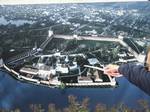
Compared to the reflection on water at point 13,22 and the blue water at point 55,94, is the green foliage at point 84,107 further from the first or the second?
the reflection on water at point 13,22

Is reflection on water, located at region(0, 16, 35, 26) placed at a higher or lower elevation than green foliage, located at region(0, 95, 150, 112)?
higher

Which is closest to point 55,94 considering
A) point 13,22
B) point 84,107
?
point 84,107

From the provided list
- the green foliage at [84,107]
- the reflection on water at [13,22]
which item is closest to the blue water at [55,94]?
the green foliage at [84,107]

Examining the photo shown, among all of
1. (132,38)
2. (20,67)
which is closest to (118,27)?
(132,38)

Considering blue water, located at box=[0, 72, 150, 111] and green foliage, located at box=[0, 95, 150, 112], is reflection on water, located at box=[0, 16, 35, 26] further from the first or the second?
green foliage, located at box=[0, 95, 150, 112]

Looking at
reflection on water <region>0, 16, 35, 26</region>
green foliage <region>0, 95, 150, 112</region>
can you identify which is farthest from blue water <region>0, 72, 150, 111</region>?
reflection on water <region>0, 16, 35, 26</region>

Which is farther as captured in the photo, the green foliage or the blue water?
the blue water

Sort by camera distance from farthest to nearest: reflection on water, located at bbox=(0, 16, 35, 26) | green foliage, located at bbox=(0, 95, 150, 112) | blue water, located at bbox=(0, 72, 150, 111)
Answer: reflection on water, located at bbox=(0, 16, 35, 26) → blue water, located at bbox=(0, 72, 150, 111) → green foliage, located at bbox=(0, 95, 150, 112)

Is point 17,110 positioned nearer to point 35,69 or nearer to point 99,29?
point 35,69
